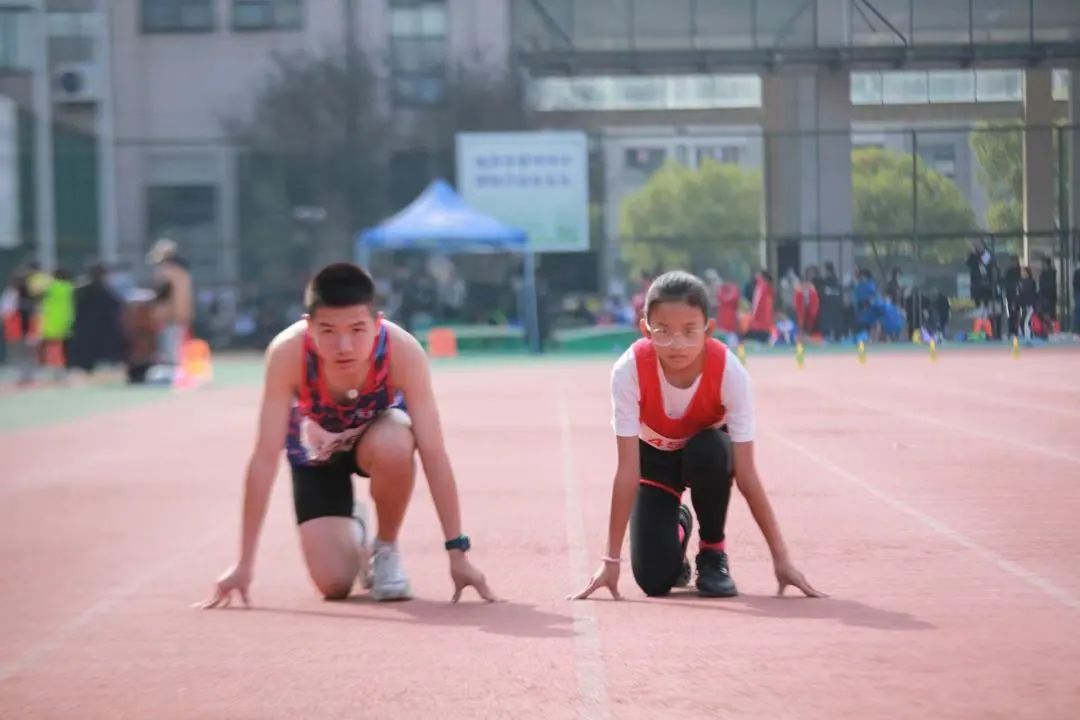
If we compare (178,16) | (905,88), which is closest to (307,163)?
(178,16)

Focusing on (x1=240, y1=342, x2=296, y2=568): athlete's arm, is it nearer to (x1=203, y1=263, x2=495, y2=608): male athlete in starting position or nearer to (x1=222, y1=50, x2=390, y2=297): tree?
(x1=203, y1=263, x2=495, y2=608): male athlete in starting position

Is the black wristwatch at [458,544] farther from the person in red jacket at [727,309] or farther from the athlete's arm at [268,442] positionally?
the person in red jacket at [727,309]

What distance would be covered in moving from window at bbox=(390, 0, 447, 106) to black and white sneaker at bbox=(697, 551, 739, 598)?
133ft

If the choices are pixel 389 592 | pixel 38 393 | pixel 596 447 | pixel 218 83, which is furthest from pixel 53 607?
pixel 218 83

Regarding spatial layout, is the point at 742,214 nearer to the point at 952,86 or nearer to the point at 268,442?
the point at 952,86

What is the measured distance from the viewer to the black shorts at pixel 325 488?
26.3 feet

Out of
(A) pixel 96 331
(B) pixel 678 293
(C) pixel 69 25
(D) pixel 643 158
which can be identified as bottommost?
(A) pixel 96 331

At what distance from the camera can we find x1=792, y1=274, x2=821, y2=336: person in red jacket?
27094 millimetres

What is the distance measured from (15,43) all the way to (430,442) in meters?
42.2

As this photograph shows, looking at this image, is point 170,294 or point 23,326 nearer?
point 170,294

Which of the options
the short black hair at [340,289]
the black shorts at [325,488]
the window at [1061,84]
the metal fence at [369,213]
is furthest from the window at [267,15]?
the short black hair at [340,289]

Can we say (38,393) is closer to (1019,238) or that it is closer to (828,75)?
(828,75)

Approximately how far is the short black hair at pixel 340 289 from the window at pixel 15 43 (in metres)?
41.6

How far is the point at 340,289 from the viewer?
721 cm
